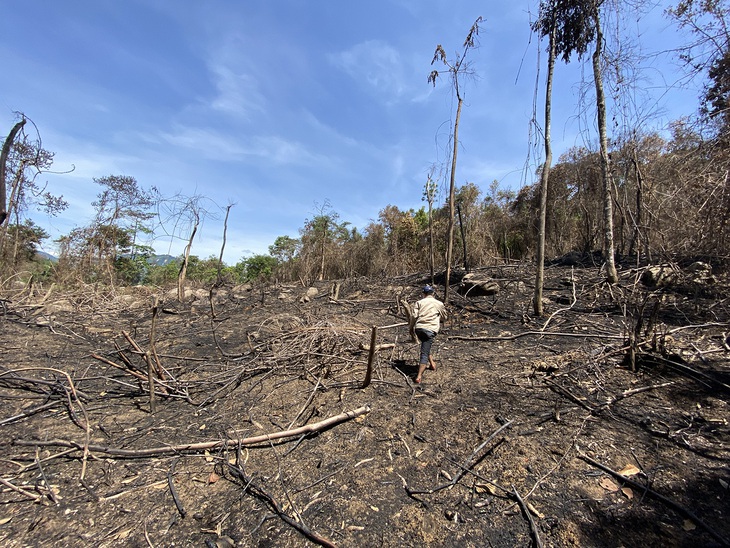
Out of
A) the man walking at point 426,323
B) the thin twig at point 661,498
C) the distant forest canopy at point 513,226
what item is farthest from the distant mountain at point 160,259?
the thin twig at point 661,498

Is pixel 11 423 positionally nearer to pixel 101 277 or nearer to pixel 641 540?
pixel 641 540

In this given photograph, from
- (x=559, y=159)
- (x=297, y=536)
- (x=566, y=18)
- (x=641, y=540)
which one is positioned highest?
(x=559, y=159)

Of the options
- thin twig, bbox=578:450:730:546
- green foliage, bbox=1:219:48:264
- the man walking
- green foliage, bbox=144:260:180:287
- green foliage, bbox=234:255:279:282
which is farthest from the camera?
green foliage, bbox=234:255:279:282

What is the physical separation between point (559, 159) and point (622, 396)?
49.0ft

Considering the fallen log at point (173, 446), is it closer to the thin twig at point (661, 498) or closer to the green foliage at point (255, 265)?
the thin twig at point (661, 498)

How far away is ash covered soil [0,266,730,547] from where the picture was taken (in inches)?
90.6

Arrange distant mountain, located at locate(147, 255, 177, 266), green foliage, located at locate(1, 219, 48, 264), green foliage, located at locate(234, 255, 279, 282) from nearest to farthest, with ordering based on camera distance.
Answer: distant mountain, located at locate(147, 255, 177, 266), green foliage, located at locate(1, 219, 48, 264), green foliage, located at locate(234, 255, 279, 282)

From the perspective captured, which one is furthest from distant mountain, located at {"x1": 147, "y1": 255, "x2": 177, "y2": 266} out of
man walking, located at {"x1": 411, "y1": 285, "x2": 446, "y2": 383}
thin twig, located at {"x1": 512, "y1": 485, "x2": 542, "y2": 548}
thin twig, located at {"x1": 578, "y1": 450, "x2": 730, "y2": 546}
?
thin twig, located at {"x1": 578, "y1": 450, "x2": 730, "y2": 546}

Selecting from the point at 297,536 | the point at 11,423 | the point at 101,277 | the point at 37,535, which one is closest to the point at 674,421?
the point at 297,536

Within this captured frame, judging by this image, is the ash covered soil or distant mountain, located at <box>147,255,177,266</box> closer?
the ash covered soil

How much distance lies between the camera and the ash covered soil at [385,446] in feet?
7.55

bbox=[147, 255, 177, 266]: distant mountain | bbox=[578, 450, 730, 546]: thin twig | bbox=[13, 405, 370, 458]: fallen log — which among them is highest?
bbox=[147, 255, 177, 266]: distant mountain

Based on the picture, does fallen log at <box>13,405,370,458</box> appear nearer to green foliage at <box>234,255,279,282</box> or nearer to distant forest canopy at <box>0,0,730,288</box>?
distant forest canopy at <box>0,0,730,288</box>

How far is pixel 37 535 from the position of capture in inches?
91.4
